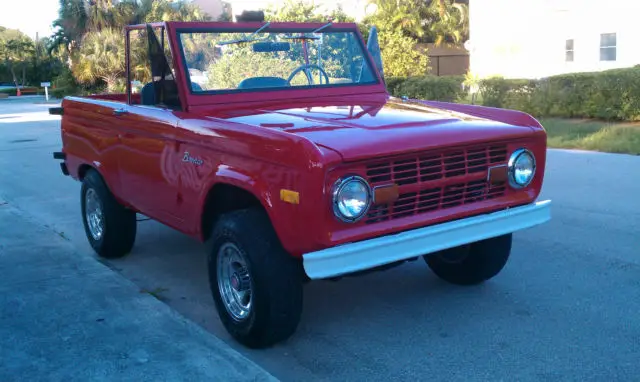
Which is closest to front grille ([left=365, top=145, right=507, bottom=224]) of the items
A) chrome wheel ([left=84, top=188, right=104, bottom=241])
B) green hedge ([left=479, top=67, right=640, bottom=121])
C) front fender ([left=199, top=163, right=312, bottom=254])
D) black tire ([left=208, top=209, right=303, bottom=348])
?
front fender ([left=199, top=163, right=312, bottom=254])

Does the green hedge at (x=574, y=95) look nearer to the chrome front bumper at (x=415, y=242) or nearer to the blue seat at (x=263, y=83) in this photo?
the blue seat at (x=263, y=83)

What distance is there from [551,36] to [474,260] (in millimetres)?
17995

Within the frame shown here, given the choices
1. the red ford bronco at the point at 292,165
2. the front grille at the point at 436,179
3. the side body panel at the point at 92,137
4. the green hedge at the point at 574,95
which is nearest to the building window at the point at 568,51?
the green hedge at the point at 574,95

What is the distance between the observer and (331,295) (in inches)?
208

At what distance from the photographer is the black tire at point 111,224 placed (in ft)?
20.2

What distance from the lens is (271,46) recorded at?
5.71 metres

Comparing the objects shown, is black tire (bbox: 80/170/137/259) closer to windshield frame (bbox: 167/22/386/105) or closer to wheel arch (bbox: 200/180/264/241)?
windshield frame (bbox: 167/22/386/105)

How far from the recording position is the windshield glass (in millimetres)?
5367

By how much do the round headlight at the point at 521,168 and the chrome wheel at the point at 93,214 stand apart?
143 inches

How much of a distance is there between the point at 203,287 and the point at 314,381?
194cm

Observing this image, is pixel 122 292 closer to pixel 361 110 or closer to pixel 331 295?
pixel 331 295

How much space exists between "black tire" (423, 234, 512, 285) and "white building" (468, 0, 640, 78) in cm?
1584

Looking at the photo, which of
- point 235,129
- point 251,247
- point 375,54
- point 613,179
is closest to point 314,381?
point 251,247

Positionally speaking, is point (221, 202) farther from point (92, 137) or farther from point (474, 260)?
point (92, 137)
